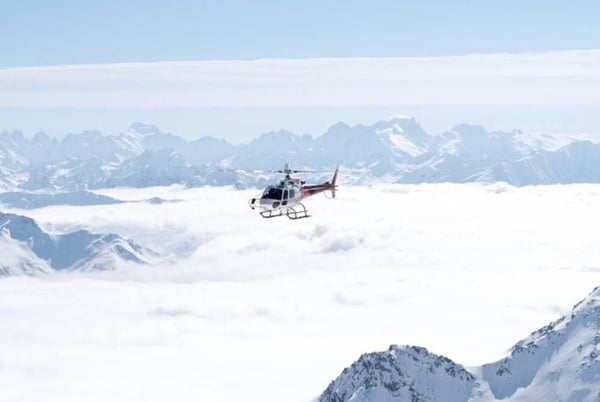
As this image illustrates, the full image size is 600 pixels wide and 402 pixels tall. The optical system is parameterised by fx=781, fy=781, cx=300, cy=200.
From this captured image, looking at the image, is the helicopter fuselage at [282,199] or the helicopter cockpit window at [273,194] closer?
the helicopter fuselage at [282,199]

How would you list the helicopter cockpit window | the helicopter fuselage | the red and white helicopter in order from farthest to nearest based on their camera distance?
1. the helicopter cockpit window
2. the helicopter fuselage
3. the red and white helicopter

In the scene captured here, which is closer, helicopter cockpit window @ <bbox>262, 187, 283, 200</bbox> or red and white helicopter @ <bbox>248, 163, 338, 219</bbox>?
red and white helicopter @ <bbox>248, 163, 338, 219</bbox>

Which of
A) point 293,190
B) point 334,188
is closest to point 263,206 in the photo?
point 293,190

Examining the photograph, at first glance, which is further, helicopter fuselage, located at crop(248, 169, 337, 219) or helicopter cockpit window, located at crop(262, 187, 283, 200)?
helicopter cockpit window, located at crop(262, 187, 283, 200)

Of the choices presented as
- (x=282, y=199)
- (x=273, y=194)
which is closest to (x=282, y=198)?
(x=282, y=199)

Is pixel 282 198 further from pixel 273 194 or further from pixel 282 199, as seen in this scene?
pixel 273 194

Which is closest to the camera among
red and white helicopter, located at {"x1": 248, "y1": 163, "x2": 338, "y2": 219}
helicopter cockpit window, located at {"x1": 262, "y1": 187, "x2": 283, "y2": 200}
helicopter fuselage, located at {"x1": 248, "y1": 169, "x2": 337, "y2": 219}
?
red and white helicopter, located at {"x1": 248, "y1": 163, "x2": 338, "y2": 219}

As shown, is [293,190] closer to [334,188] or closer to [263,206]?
[263,206]

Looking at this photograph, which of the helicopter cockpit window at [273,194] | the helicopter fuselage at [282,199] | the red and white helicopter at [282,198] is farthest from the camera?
the helicopter cockpit window at [273,194]
